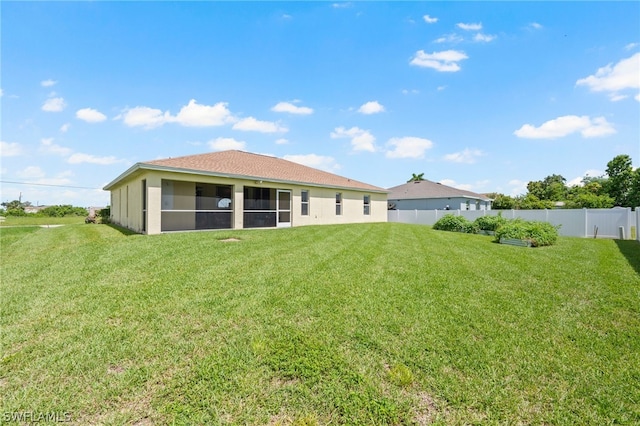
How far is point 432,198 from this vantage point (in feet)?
94.8

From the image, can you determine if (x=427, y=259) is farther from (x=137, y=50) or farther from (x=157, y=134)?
(x=157, y=134)

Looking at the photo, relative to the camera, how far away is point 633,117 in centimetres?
1323

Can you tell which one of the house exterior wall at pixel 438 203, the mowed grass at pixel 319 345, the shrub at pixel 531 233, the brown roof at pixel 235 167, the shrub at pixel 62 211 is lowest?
the mowed grass at pixel 319 345

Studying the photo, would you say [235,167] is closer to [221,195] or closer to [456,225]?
[221,195]

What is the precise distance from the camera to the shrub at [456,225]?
49.0ft

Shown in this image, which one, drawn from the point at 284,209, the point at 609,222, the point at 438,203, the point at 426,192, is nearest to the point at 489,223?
the point at 609,222

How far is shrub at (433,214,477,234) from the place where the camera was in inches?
588

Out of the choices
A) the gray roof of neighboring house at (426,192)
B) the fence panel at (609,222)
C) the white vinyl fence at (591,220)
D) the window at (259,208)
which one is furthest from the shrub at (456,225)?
the gray roof of neighboring house at (426,192)

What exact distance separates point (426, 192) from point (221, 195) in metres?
23.2

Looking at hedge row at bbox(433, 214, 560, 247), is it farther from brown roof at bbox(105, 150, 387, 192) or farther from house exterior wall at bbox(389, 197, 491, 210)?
house exterior wall at bbox(389, 197, 491, 210)

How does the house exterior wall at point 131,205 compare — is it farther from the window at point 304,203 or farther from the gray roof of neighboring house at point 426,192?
the gray roof of neighboring house at point 426,192

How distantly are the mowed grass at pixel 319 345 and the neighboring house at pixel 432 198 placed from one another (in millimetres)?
23424

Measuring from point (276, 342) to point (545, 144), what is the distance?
23.3m

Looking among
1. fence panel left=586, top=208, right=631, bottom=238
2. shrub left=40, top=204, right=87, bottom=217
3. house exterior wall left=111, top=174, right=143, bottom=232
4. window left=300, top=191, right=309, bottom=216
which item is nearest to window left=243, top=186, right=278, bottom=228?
window left=300, top=191, right=309, bottom=216
